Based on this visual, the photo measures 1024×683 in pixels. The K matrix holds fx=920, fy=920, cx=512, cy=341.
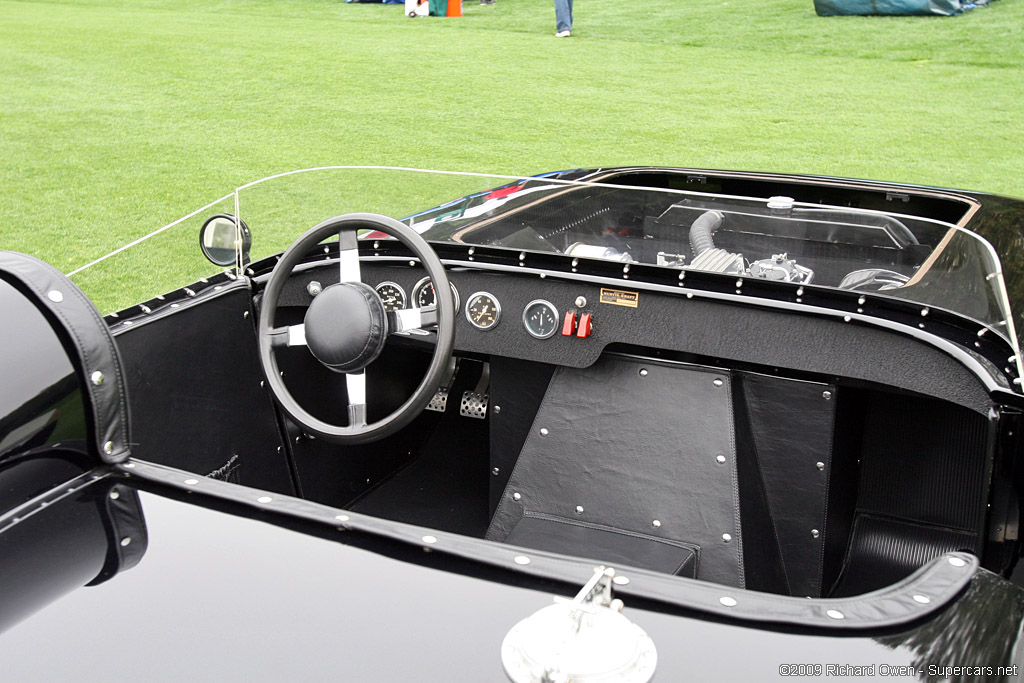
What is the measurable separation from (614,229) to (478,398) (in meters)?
0.80

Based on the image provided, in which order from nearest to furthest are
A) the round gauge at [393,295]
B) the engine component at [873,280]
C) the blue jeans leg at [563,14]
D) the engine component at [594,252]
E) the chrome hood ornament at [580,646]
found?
1. the chrome hood ornament at [580,646]
2. the engine component at [873,280]
3. the engine component at [594,252]
4. the round gauge at [393,295]
5. the blue jeans leg at [563,14]

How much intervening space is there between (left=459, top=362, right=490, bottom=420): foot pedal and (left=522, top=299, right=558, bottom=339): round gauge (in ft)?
2.23

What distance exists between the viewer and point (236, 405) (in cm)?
256

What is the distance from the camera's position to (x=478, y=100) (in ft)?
37.5

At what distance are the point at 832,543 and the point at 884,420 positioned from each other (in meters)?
0.43

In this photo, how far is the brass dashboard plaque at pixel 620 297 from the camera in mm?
2422

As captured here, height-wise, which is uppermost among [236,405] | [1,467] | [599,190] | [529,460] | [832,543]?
[599,190]

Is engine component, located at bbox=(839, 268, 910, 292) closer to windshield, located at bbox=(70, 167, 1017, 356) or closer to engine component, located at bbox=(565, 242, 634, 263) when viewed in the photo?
windshield, located at bbox=(70, 167, 1017, 356)

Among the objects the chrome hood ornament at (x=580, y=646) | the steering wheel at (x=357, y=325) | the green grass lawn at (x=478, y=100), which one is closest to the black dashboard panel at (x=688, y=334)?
the steering wheel at (x=357, y=325)

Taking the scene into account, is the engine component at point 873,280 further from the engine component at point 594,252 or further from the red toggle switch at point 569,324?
the red toggle switch at point 569,324

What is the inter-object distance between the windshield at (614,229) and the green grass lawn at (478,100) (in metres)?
3.83

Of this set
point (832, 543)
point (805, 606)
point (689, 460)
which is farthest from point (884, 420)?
point (805, 606)

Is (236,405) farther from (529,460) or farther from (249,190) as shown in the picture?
(529,460)

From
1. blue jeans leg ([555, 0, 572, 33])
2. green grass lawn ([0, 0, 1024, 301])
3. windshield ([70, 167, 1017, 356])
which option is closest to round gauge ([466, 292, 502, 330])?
windshield ([70, 167, 1017, 356])
